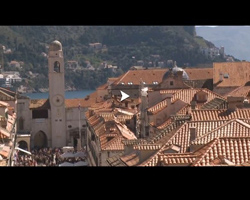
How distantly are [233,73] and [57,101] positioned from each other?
16947mm

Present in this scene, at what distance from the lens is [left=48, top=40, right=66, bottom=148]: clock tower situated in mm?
81000

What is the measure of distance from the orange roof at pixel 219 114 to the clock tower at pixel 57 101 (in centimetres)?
5229

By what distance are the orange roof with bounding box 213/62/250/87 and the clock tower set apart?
14795 mm

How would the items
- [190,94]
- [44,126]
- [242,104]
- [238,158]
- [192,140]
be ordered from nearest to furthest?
[238,158]
[192,140]
[242,104]
[190,94]
[44,126]

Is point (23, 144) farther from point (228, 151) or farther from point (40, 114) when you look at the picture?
point (228, 151)

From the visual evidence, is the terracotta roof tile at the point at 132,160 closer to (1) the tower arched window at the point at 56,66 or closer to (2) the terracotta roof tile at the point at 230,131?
(2) the terracotta roof tile at the point at 230,131

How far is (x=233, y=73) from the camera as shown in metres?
75.4

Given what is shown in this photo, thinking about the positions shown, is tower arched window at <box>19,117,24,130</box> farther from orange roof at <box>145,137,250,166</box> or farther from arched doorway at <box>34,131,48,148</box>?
orange roof at <box>145,137,250,166</box>

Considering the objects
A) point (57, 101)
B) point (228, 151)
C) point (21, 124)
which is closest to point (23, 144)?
point (21, 124)
